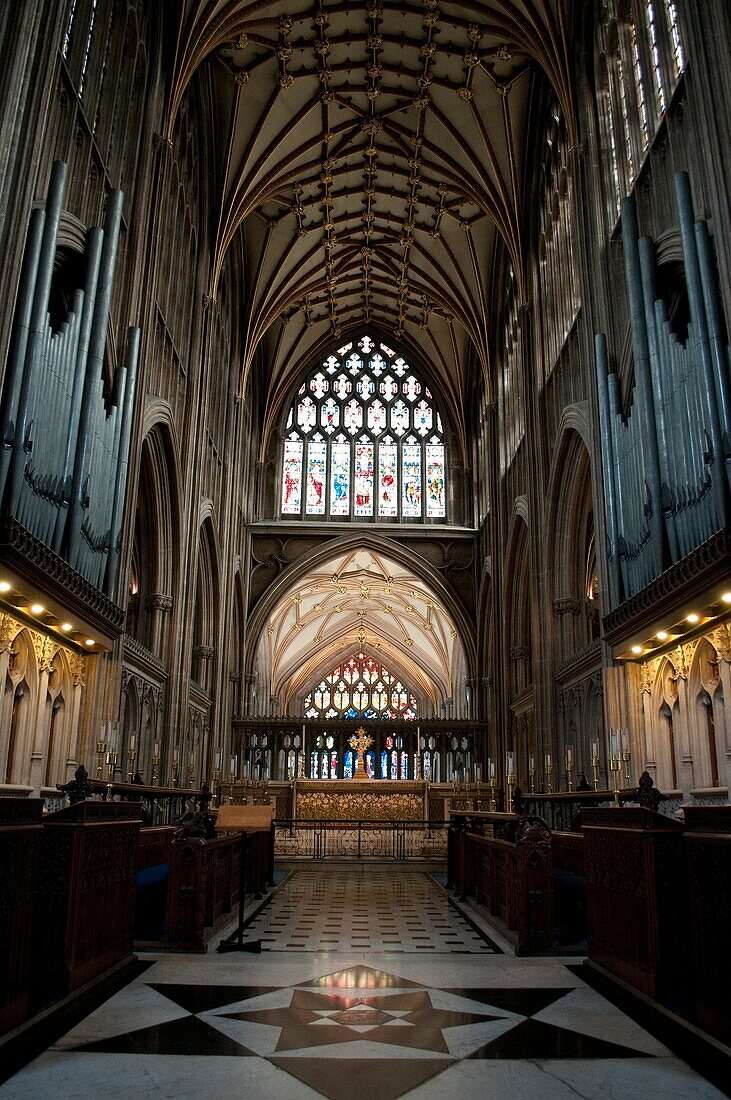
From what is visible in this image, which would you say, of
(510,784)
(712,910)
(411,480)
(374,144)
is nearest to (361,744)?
(510,784)

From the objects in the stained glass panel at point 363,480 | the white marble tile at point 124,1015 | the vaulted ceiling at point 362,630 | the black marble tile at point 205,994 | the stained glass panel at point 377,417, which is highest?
the stained glass panel at point 377,417

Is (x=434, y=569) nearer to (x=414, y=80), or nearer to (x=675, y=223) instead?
(x=414, y=80)

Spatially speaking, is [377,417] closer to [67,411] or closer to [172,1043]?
[67,411]

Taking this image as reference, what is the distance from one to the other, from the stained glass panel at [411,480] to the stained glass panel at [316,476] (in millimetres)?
2787

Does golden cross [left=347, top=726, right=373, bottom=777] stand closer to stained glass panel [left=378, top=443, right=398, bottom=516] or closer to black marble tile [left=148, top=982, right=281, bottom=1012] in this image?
stained glass panel [left=378, top=443, right=398, bottom=516]

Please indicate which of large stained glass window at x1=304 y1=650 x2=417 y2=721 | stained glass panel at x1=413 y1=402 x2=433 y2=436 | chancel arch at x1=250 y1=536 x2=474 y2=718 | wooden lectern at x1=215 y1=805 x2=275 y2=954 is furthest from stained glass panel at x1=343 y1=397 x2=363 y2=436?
wooden lectern at x1=215 y1=805 x2=275 y2=954

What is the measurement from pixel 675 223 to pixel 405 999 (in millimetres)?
10069

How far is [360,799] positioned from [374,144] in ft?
57.5

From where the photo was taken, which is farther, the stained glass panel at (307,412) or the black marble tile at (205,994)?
the stained glass panel at (307,412)

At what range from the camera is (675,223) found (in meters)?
11.9

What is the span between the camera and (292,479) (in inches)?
1235

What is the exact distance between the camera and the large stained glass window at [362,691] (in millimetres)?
47656

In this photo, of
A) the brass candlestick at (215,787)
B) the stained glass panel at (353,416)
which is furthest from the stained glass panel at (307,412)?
the brass candlestick at (215,787)

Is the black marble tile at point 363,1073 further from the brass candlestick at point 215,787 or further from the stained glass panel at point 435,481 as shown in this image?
the stained glass panel at point 435,481
